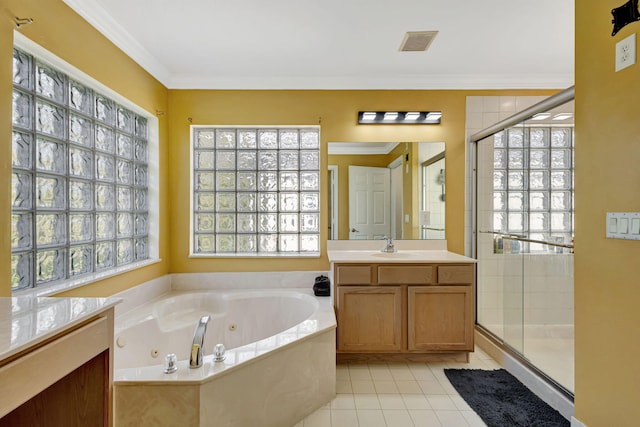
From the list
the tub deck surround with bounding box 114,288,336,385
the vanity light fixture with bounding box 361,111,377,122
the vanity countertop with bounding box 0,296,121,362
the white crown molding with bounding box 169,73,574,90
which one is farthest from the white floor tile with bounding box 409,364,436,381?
the white crown molding with bounding box 169,73,574,90

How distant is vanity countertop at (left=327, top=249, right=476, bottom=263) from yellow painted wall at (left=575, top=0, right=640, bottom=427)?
36.9 inches

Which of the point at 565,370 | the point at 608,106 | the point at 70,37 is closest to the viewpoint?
the point at 608,106

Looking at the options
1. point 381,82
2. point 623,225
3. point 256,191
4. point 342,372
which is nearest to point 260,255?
point 256,191

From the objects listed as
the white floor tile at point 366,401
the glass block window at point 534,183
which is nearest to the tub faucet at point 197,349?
the white floor tile at point 366,401

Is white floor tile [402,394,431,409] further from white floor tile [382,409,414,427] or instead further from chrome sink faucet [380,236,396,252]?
chrome sink faucet [380,236,396,252]

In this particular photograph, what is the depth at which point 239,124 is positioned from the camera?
2855 millimetres

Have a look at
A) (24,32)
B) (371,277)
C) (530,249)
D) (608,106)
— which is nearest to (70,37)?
(24,32)

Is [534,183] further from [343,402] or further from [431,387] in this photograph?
[343,402]

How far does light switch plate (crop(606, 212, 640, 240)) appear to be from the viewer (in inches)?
45.1

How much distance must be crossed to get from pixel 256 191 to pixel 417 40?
1774mm

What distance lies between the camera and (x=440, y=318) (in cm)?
229

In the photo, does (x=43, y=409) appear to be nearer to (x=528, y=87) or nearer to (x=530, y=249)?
(x=530, y=249)

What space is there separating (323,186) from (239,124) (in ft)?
3.08

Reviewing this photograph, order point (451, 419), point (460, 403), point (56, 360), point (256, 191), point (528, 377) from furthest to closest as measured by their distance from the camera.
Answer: point (256, 191)
point (528, 377)
point (460, 403)
point (451, 419)
point (56, 360)
